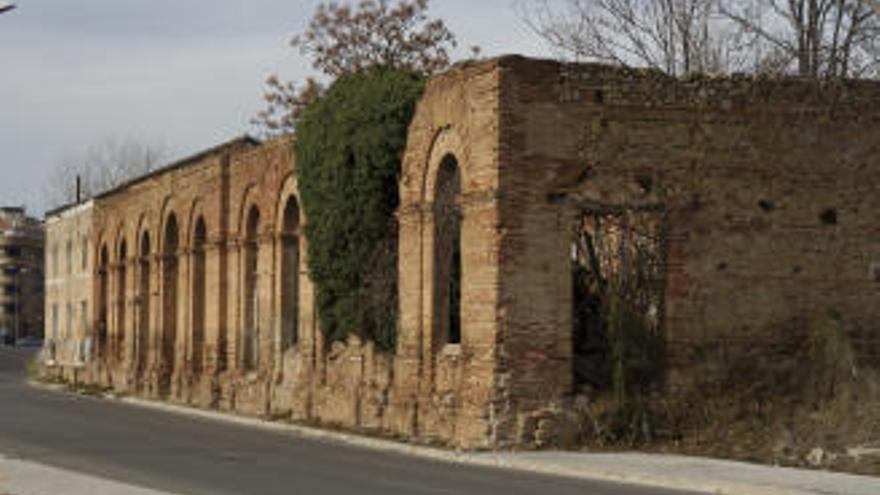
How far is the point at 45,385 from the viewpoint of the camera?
181 ft

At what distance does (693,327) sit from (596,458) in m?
3.94

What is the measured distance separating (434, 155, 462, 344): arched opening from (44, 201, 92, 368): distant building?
99.0 ft

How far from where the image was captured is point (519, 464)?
21.5 m

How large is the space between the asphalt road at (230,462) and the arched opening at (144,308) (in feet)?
45.9

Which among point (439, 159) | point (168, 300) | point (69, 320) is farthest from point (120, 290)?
point (439, 159)

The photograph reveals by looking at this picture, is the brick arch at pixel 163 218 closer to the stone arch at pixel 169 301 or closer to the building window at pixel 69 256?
the stone arch at pixel 169 301

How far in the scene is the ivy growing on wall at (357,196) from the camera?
28.3 metres

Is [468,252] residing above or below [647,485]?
above

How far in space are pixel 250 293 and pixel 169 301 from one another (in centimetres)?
754

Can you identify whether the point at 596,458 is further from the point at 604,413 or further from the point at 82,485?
the point at 82,485

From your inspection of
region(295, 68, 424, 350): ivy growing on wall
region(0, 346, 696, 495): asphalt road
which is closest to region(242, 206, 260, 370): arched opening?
region(0, 346, 696, 495): asphalt road

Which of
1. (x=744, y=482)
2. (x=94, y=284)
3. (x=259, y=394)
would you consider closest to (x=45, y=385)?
(x=94, y=284)

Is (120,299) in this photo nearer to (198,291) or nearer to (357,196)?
(198,291)

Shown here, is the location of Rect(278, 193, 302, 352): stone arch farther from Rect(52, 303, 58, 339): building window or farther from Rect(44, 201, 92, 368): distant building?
Rect(52, 303, 58, 339): building window
